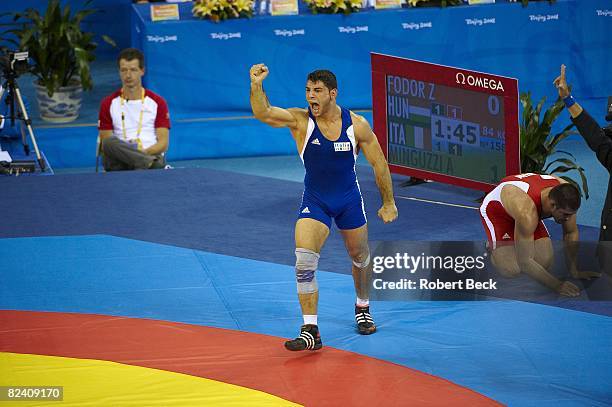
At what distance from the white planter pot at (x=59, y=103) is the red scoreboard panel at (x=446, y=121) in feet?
13.3

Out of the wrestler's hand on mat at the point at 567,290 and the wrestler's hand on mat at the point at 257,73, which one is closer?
the wrestler's hand on mat at the point at 257,73

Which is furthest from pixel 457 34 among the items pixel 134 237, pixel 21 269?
pixel 21 269

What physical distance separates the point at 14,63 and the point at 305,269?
6054 mm

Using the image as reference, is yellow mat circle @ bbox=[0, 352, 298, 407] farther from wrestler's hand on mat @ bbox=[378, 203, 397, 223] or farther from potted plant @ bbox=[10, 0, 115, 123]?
potted plant @ bbox=[10, 0, 115, 123]

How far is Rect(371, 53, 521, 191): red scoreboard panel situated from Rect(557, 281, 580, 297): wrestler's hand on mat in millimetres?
2818

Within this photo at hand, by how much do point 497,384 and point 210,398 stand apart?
1.56 m

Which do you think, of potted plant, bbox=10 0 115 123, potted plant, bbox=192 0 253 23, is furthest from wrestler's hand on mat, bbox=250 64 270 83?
potted plant, bbox=10 0 115 123

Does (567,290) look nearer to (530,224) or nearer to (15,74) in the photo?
(530,224)

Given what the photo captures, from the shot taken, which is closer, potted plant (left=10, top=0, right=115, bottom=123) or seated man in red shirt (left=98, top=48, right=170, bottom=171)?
seated man in red shirt (left=98, top=48, right=170, bottom=171)

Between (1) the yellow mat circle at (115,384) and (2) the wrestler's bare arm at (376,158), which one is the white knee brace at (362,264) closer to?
(2) the wrestler's bare arm at (376,158)

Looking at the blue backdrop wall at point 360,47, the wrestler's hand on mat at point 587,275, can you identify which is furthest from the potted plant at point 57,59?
the wrestler's hand on mat at point 587,275

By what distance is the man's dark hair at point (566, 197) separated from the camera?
709 cm

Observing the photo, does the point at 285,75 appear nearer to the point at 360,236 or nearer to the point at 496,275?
the point at 360,236

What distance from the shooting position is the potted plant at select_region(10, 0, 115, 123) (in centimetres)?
1277
